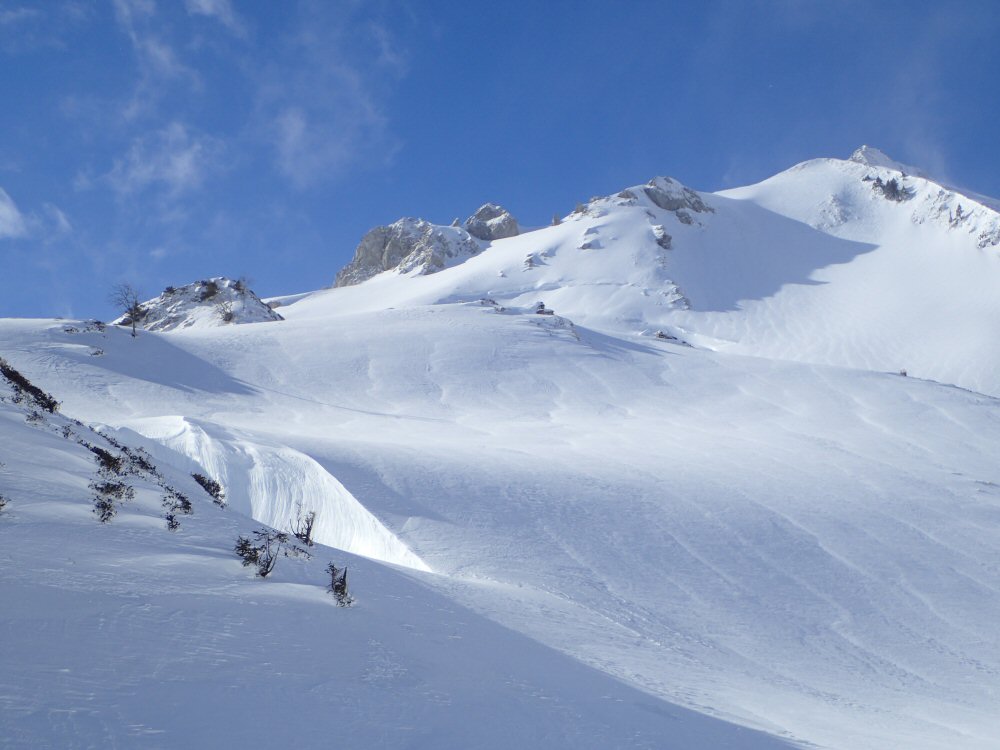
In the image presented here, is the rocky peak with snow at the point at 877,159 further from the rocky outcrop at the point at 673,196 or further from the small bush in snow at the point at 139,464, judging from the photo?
the small bush in snow at the point at 139,464

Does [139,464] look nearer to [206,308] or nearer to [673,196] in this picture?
[206,308]

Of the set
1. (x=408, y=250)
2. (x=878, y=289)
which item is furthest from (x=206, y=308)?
(x=878, y=289)

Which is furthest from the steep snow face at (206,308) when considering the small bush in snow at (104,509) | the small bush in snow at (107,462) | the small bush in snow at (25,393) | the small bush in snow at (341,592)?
the small bush in snow at (341,592)

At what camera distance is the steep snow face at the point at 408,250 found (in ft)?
290

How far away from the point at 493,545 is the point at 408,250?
291 ft

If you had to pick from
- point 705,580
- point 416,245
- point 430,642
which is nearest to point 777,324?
point 416,245

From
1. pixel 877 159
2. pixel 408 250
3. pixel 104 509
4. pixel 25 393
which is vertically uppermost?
pixel 877 159

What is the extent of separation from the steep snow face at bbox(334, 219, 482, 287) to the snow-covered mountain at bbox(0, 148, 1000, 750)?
53.3 m

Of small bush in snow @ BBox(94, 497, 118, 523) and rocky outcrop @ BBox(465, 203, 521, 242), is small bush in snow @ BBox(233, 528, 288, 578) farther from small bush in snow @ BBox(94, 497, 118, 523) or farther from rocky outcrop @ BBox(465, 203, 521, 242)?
rocky outcrop @ BBox(465, 203, 521, 242)

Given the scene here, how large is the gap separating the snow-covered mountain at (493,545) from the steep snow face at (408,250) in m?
53.3

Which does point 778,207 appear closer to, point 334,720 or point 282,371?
point 282,371

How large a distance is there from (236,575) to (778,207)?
103077 mm

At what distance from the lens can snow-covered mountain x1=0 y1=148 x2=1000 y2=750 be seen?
4168 millimetres

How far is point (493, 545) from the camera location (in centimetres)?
1087
